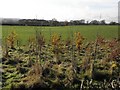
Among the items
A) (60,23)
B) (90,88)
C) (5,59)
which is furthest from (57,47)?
Result: (60,23)

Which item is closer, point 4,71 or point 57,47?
point 4,71

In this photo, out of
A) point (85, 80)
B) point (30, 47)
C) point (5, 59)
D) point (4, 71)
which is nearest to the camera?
point (85, 80)

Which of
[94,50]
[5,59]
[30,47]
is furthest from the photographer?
[30,47]

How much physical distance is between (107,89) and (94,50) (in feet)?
16.8

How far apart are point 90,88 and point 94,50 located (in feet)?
16.5

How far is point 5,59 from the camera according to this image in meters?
14.4

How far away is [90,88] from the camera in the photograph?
11.0 m

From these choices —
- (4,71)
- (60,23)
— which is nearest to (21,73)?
(4,71)

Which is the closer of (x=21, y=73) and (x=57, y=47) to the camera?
(x=21, y=73)

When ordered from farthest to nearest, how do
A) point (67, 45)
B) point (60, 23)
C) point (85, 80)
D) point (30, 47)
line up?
point (60, 23), point (67, 45), point (30, 47), point (85, 80)

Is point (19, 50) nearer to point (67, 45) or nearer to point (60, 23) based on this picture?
point (67, 45)

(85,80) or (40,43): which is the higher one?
(40,43)

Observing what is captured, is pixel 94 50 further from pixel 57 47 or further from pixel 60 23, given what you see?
pixel 60 23

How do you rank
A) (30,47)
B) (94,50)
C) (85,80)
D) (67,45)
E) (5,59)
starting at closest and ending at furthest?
(85,80)
(5,59)
(94,50)
(30,47)
(67,45)
